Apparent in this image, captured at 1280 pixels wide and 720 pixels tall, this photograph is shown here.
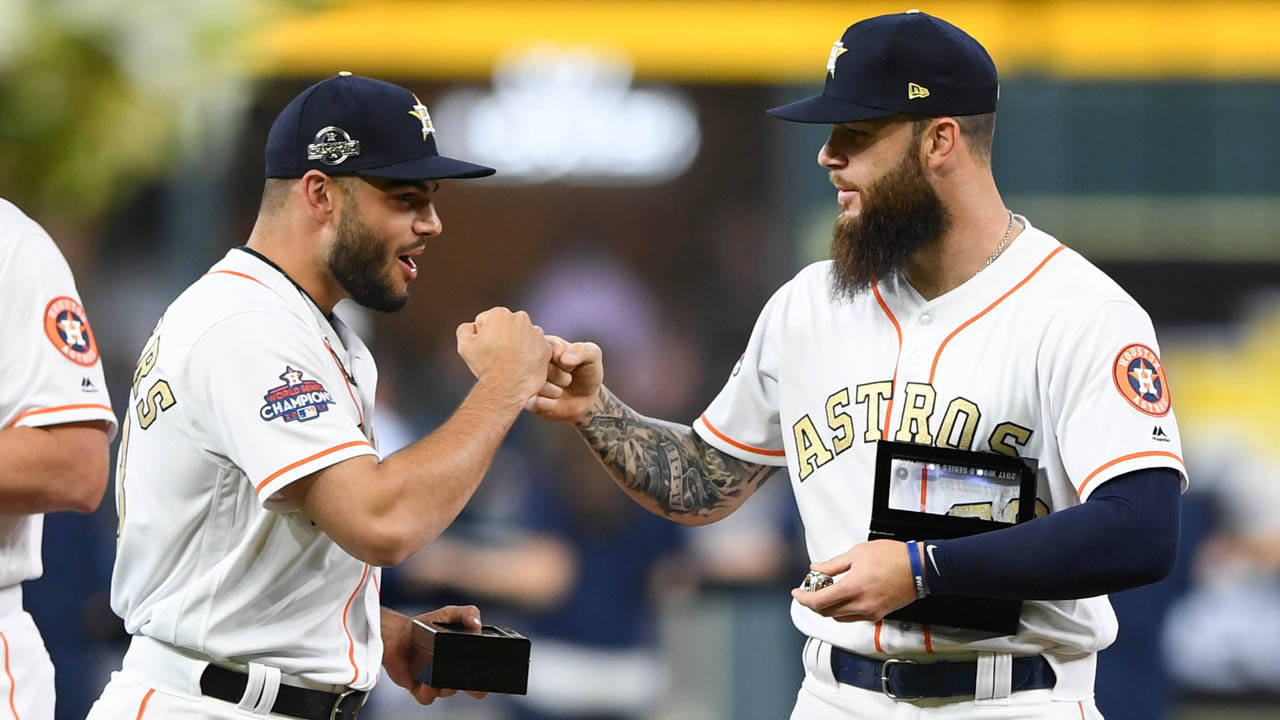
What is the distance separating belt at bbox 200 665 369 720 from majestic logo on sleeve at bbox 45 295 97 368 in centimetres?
67

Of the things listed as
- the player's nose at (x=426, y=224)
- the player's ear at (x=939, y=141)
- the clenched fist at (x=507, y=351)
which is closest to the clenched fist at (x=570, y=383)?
the clenched fist at (x=507, y=351)

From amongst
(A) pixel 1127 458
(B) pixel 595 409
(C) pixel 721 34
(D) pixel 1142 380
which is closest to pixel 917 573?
(A) pixel 1127 458

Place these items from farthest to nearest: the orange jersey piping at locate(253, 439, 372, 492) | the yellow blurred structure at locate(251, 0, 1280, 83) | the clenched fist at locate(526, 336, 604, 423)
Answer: the yellow blurred structure at locate(251, 0, 1280, 83) → the clenched fist at locate(526, 336, 604, 423) → the orange jersey piping at locate(253, 439, 372, 492)

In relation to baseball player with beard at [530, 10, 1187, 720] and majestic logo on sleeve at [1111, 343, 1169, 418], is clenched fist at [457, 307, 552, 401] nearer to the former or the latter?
baseball player with beard at [530, 10, 1187, 720]

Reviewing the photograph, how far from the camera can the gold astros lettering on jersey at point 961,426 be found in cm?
293

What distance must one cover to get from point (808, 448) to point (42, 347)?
4.80 feet

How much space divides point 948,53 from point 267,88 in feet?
18.1

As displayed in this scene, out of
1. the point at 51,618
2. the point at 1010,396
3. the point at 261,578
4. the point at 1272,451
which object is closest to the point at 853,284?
the point at 1010,396

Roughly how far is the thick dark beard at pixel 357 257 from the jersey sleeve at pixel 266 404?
22cm

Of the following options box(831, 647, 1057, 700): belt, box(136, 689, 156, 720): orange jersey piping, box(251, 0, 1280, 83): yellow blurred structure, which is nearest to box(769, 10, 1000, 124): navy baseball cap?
box(831, 647, 1057, 700): belt

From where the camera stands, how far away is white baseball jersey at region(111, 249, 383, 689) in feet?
8.95

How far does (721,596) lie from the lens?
698cm

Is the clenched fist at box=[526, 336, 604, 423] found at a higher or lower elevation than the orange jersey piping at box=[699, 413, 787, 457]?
higher

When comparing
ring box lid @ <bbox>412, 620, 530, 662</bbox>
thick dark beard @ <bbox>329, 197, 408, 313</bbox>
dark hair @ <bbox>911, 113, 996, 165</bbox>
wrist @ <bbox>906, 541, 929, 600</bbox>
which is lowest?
ring box lid @ <bbox>412, 620, 530, 662</bbox>
